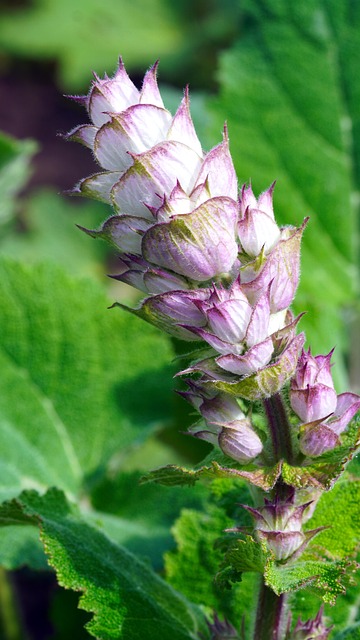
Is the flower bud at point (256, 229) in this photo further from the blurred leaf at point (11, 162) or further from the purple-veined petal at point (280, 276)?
the blurred leaf at point (11, 162)

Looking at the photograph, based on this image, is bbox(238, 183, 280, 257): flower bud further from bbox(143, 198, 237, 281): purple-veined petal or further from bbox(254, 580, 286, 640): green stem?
bbox(254, 580, 286, 640): green stem

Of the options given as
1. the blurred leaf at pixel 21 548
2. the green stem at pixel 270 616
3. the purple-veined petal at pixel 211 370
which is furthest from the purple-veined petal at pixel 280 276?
the blurred leaf at pixel 21 548

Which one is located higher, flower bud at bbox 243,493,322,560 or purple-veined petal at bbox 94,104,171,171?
purple-veined petal at bbox 94,104,171,171

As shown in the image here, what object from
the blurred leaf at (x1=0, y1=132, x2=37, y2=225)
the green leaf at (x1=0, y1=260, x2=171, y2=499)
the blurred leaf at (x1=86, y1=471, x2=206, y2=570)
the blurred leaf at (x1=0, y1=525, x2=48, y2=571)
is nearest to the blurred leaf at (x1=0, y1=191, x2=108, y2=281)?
the blurred leaf at (x1=0, y1=132, x2=37, y2=225)

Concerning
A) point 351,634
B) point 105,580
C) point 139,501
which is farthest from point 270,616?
point 139,501

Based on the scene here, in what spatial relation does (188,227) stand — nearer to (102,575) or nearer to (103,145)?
(103,145)

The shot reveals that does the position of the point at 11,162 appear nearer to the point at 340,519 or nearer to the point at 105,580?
the point at 105,580

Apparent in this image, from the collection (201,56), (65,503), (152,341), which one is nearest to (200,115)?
(152,341)
